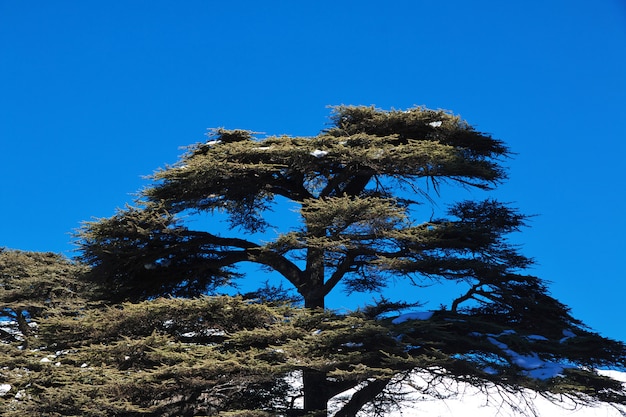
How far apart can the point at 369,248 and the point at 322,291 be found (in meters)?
1.72

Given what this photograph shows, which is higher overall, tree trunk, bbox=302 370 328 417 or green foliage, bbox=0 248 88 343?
green foliage, bbox=0 248 88 343

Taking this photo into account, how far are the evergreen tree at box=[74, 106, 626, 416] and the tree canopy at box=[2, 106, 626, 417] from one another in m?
Answer: 0.04

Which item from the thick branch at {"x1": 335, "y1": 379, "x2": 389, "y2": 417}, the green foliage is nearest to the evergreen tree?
the thick branch at {"x1": 335, "y1": 379, "x2": 389, "y2": 417}

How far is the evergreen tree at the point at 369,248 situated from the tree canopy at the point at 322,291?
36 millimetres

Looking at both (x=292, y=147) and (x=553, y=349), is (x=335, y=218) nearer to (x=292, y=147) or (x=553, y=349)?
(x=292, y=147)

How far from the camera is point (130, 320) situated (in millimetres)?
11922

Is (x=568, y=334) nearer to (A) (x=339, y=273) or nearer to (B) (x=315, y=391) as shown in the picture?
(A) (x=339, y=273)

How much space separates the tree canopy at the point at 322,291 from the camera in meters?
10.9

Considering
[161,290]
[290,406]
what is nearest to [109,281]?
[161,290]

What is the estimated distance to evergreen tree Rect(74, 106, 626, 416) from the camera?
36.0 feet

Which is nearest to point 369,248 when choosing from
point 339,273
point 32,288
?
point 339,273

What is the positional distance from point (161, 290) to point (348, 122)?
221 inches

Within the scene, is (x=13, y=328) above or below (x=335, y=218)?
above

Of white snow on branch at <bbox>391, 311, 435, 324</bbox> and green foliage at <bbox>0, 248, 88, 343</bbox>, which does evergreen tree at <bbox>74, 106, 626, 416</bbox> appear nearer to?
white snow on branch at <bbox>391, 311, 435, 324</bbox>
